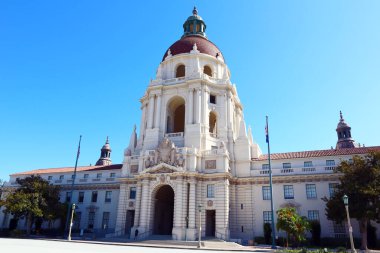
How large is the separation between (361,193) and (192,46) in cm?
3836

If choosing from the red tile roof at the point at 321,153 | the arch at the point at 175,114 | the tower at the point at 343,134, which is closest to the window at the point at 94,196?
the arch at the point at 175,114

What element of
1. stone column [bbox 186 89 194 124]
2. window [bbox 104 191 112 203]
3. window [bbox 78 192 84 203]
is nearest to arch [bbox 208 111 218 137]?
stone column [bbox 186 89 194 124]

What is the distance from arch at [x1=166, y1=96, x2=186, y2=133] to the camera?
5347 centimetres

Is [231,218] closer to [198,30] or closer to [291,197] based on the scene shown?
[291,197]

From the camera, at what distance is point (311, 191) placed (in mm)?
41781

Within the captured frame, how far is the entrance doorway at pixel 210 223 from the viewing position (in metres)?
43.5

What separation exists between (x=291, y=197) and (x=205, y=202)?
12.6 metres

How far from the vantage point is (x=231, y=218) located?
44094mm

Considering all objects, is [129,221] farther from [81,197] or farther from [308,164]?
[308,164]

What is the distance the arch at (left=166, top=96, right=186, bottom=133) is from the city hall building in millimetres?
192

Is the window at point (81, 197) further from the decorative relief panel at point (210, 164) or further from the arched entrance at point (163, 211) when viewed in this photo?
the decorative relief panel at point (210, 164)

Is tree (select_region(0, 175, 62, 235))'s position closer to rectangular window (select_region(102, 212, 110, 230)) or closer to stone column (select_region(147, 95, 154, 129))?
rectangular window (select_region(102, 212, 110, 230))

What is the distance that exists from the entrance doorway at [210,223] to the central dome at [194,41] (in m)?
30.1

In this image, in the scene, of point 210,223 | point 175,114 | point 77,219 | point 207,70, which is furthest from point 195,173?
point 77,219
